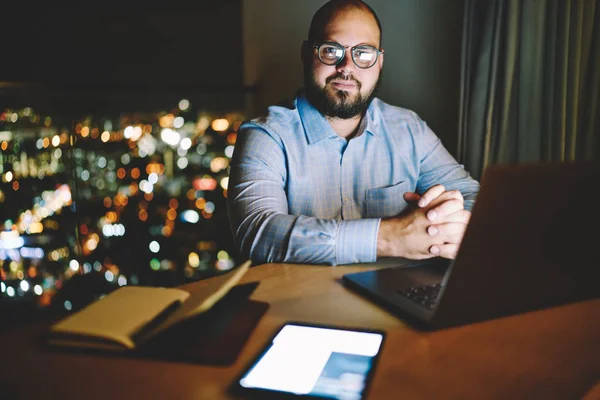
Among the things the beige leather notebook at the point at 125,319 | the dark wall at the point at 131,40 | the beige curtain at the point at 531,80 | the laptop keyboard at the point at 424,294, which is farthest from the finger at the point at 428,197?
the dark wall at the point at 131,40

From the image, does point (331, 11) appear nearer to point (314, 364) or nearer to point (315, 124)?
point (315, 124)

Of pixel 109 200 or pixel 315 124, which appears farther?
pixel 109 200

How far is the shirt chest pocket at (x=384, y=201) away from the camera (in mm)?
1584

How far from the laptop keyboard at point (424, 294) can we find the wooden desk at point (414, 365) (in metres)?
0.07

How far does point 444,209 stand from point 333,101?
2.37 ft

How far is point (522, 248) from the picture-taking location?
605 millimetres

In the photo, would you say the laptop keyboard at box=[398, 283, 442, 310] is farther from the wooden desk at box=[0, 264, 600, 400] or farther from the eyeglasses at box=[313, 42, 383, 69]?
the eyeglasses at box=[313, 42, 383, 69]

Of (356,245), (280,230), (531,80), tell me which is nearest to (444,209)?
(356,245)

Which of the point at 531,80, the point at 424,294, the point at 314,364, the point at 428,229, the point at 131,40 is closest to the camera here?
the point at 314,364

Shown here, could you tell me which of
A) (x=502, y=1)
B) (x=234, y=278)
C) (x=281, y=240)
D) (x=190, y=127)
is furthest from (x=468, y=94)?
(x=190, y=127)

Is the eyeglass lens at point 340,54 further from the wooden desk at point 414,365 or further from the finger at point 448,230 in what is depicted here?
the wooden desk at point 414,365

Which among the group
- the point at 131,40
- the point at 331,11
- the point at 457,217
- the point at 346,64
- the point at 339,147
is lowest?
the point at 457,217

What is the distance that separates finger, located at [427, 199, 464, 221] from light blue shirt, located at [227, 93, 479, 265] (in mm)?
225

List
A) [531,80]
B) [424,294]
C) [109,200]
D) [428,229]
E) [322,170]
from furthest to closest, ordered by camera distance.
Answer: [109,200]
[531,80]
[322,170]
[428,229]
[424,294]
